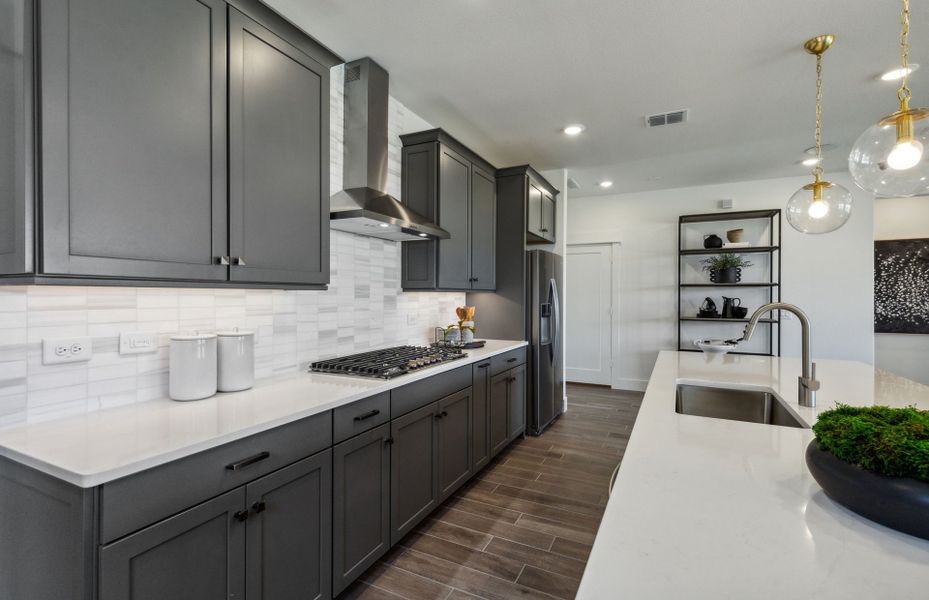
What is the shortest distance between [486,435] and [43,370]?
2477mm

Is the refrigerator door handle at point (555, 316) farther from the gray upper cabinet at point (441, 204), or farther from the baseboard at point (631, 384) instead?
the baseboard at point (631, 384)

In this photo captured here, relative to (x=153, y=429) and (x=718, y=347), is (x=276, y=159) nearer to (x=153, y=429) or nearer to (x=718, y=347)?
(x=153, y=429)

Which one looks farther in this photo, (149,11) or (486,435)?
(486,435)

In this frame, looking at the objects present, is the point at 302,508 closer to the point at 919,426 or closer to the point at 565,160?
the point at 919,426

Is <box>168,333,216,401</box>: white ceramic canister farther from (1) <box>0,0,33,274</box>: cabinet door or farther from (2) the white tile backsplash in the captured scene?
(1) <box>0,0,33,274</box>: cabinet door

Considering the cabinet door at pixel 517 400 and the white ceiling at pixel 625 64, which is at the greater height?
the white ceiling at pixel 625 64

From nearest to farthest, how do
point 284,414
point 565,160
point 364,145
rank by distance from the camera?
point 284,414
point 364,145
point 565,160

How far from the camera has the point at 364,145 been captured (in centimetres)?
260

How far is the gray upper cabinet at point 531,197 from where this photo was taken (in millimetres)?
4043

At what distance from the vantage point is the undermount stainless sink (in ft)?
6.77

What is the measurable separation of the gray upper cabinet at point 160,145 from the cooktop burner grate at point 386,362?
19.7 inches

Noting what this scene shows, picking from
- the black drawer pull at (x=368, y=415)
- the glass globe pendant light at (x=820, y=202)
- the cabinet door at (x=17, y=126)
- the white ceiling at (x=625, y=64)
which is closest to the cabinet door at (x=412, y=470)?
the black drawer pull at (x=368, y=415)

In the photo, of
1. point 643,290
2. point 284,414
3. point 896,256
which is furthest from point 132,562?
point 896,256

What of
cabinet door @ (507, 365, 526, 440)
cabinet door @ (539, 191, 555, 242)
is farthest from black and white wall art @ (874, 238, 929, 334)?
cabinet door @ (507, 365, 526, 440)
